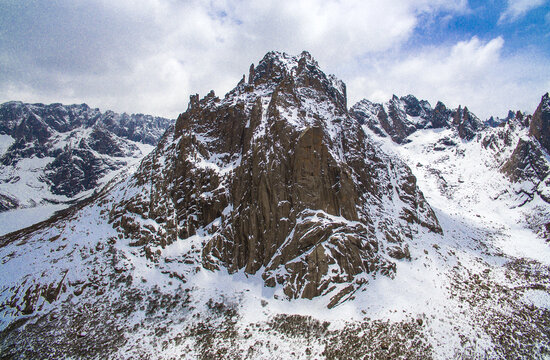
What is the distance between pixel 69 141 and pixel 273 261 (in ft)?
522

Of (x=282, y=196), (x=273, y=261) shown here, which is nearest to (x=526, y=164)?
(x=282, y=196)

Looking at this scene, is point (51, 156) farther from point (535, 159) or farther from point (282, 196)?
point (535, 159)

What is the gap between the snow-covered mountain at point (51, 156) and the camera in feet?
330

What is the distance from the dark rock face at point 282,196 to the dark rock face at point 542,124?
46129 millimetres

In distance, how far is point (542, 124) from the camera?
64188 mm

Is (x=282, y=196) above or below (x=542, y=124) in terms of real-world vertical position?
below

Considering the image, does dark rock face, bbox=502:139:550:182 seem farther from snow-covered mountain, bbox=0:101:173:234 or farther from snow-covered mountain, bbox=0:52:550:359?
snow-covered mountain, bbox=0:101:173:234

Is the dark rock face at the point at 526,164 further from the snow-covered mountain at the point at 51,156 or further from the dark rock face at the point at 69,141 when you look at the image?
the dark rock face at the point at 69,141

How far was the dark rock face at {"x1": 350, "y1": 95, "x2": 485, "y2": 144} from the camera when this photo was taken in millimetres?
107838

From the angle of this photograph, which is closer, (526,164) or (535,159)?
(535,159)

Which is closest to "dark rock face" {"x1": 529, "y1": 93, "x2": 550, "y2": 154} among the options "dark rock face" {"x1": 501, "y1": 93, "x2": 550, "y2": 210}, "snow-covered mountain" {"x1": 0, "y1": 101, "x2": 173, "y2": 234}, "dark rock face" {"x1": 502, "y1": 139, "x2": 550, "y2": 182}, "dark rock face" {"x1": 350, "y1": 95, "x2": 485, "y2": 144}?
"dark rock face" {"x1": 501, "y1": 93, "x2": 550, "y2": 210}

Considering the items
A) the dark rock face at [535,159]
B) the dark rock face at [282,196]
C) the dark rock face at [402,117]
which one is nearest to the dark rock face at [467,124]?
the dark rock face at [402,117]

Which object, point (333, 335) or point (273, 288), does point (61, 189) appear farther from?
point (333, 335)

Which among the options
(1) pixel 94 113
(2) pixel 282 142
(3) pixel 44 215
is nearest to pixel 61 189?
(3) pixel 44 215
